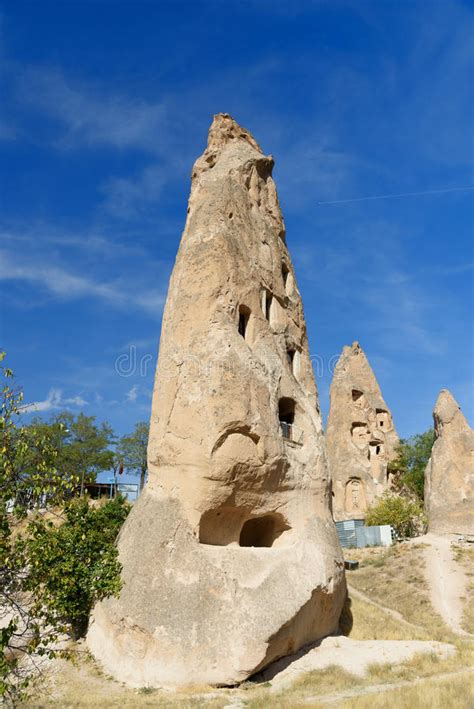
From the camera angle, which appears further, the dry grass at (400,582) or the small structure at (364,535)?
the small structure at (364,535)

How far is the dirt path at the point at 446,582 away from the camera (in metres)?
16.7

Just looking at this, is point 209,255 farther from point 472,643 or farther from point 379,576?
point 379,576

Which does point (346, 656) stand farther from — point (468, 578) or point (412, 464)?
point (412, 464)

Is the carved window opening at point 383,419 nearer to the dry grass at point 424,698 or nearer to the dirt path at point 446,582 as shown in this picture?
the dirt path at point 446,582

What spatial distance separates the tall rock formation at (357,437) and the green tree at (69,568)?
23.4 metres

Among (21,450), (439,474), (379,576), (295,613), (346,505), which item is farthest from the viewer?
(346,505)

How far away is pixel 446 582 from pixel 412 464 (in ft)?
70.1

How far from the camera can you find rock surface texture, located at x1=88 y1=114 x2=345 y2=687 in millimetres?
10516

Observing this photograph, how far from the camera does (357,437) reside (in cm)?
3744

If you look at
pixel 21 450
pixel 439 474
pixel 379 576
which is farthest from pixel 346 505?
pixel 21 450

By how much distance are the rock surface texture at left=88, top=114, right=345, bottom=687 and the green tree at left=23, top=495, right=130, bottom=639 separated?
2.34 ft

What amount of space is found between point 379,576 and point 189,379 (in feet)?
40.8

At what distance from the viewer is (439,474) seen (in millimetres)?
27938

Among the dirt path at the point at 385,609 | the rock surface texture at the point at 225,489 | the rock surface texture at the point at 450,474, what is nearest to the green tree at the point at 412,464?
the rock surface texture at the point at 450,474
